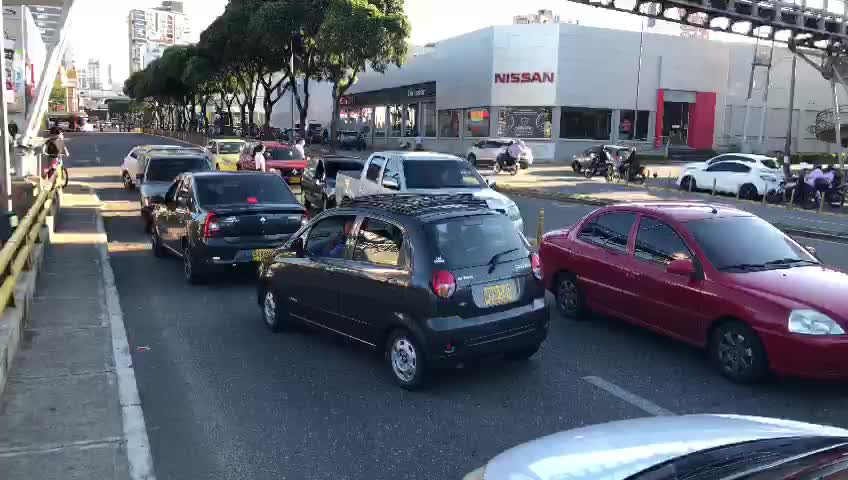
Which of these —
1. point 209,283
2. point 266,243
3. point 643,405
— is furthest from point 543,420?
point 209,283

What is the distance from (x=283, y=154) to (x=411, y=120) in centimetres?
3778

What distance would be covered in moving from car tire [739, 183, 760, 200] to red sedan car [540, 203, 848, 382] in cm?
1824

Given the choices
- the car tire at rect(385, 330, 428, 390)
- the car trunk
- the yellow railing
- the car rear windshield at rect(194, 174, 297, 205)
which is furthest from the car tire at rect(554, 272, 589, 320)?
the yellow railing

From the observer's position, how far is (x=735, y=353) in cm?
661

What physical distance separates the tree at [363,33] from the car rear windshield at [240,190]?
1110 inches

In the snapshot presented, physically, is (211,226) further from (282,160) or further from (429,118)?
(429,118)

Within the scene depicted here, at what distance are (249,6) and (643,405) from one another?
45.6 meters

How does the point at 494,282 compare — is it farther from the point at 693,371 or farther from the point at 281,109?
the point at 281,109

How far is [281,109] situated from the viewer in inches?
3632

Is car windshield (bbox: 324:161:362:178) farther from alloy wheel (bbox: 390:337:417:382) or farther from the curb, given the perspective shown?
alloy wheel (bbox: 390:337:417:382)

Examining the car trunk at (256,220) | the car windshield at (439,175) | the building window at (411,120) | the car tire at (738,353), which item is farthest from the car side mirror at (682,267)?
the building window at (411,120)

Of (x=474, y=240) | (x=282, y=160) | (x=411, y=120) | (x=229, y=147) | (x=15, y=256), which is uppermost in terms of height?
(x=411, y=120)

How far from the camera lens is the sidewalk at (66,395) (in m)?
4.93

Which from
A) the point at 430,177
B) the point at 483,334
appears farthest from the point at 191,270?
the point at 483,334
